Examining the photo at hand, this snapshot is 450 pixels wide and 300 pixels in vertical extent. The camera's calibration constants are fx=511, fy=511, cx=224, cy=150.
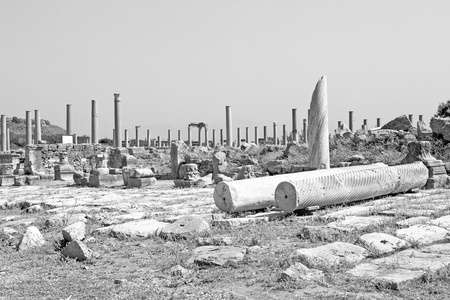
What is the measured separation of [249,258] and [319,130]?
7.69m

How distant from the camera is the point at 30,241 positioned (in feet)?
19.8

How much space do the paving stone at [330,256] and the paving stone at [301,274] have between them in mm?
220

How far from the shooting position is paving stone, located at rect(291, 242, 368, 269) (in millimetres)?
4402

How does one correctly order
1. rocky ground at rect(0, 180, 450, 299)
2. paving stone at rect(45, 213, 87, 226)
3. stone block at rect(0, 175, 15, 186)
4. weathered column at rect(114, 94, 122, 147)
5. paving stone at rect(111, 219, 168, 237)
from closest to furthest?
rocky ground at rect(0, 180, 450, 299)
paving stone at rect(111, 219, 168, 237)
paving stone at rect(45, 213, 87, 226)
stone block at rect(0, 175, 15, 186)
weathered column at rect(114, 94, 122, 147)

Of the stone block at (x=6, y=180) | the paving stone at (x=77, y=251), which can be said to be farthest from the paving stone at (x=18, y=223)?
the stone block at (x=6, y=180)

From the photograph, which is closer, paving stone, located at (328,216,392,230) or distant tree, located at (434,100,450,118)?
paving stone, located at (328,216,392,230)

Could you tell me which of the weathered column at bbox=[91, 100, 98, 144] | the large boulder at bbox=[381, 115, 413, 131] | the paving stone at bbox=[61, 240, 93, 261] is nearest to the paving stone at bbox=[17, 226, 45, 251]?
the paving stone at bbox=[61, 240, 93, 261]

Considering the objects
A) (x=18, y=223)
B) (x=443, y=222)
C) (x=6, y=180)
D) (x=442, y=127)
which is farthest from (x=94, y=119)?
(x=443, y=222)

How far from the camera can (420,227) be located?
5.66 metres

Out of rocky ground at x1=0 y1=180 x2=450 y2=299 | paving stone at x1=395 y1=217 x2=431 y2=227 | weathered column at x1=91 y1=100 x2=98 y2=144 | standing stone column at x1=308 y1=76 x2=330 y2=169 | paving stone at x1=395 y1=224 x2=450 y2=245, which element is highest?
weathered column at x1=91 y1=100 x2=98 y2=144

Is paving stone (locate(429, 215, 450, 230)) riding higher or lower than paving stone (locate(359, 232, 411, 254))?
higher

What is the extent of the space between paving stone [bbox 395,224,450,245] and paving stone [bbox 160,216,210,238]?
7.41ft

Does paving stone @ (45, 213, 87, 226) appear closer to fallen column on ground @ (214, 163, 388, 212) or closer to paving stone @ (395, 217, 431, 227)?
fallen column on ground @ (214, 163, 388, 212)

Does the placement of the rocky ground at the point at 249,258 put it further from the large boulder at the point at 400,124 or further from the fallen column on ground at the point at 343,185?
the large boulder at the point at 400,124
